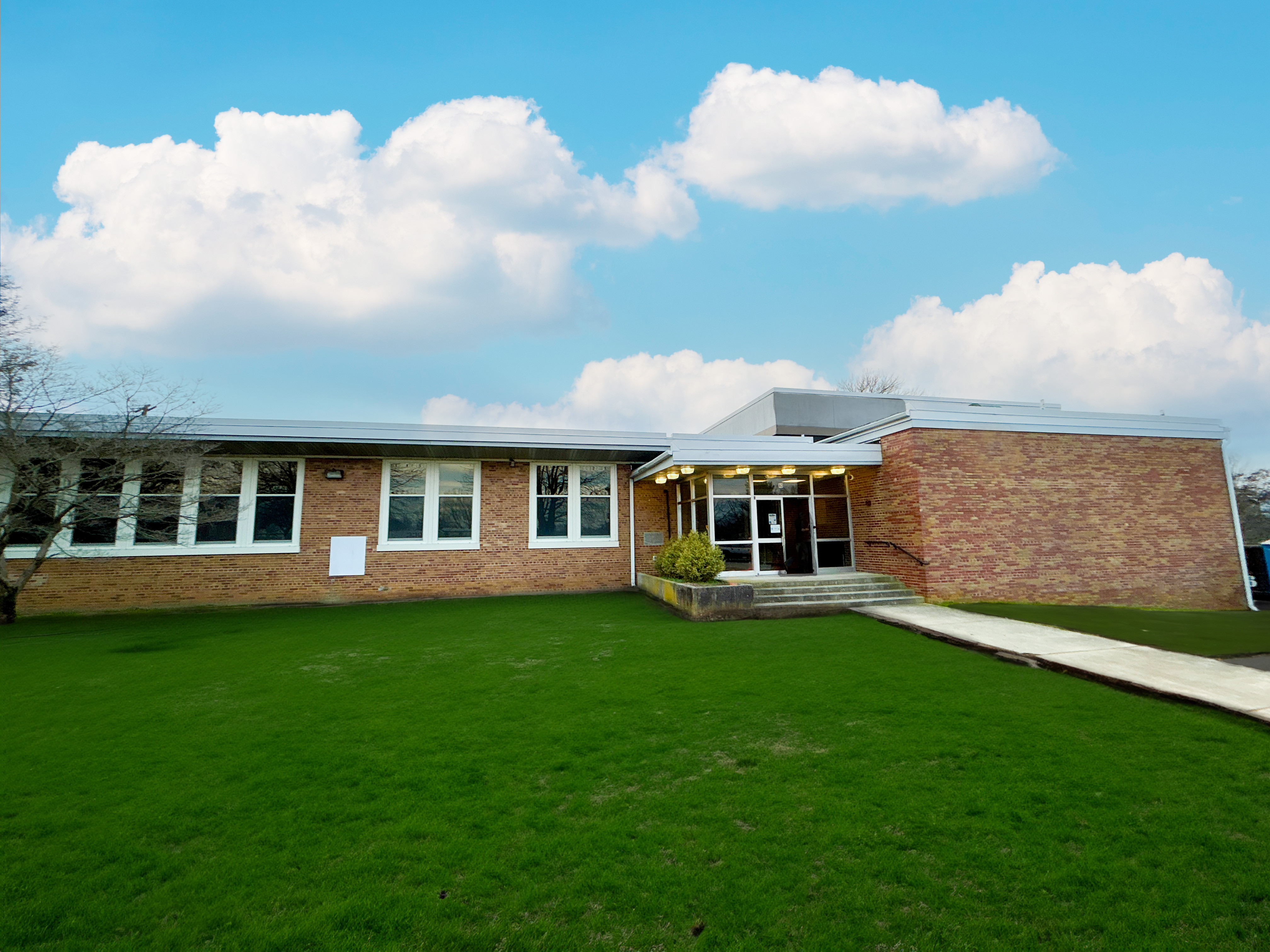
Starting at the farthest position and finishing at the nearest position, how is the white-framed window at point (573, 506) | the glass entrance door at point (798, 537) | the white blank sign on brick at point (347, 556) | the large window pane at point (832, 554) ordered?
the white-framed window at point (573, 506) < the large window pane at point (832, 554) < the glass entrance door at point (798, 537) < the white blank sign on brick at point (347, 556)

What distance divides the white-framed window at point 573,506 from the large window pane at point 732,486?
3165mm

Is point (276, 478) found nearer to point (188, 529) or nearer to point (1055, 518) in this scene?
point (188, 529)

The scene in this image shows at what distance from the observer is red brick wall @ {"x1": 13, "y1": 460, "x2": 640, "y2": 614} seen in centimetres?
1238

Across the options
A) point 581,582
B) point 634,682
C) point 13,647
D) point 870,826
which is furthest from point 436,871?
point 581,582

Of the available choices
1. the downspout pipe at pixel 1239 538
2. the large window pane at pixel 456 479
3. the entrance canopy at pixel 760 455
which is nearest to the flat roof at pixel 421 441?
the large window pane at pixel 456 479

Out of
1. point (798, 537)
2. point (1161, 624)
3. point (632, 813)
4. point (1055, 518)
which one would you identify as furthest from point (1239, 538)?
point (632, 813)

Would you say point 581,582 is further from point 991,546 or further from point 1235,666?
point 1235,666

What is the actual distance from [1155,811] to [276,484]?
596 inches

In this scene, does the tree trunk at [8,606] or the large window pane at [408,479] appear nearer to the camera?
the tree trunk at [8,606]

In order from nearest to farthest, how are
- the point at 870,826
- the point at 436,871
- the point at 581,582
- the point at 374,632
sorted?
the point at 436,871 < the point at 870,826 < the point at 374,632 < the point at 581,582

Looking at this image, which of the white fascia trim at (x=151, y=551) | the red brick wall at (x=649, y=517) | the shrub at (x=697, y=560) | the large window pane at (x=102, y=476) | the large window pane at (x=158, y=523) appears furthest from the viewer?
the red brick wall at (x=649, y=517)

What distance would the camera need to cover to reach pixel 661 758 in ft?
13.8

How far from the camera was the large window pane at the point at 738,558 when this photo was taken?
43.2ft

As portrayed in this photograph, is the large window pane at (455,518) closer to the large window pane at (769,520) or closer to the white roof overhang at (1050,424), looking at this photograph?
the large window pane at (769,520)
